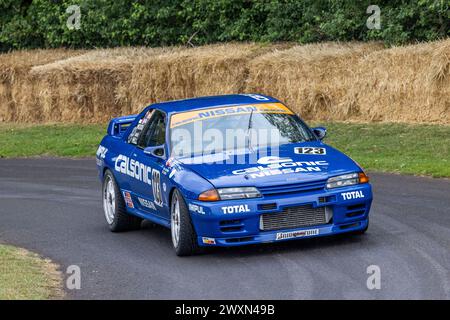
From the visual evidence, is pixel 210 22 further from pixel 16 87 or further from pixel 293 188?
pixel 293 188

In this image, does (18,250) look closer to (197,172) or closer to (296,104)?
(197,172)

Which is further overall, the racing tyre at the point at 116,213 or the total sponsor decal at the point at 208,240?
the racing tyre at the point at 116,213

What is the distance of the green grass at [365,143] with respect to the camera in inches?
695

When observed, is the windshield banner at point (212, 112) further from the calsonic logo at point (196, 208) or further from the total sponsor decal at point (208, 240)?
the total sponsor decal at point (208, 240)

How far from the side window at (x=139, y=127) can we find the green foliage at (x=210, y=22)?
10792mm

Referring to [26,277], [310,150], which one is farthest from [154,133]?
[26,277]

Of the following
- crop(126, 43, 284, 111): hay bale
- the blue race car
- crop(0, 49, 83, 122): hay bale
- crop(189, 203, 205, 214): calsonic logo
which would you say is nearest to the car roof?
the blue race car

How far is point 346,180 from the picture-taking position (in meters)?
11.1

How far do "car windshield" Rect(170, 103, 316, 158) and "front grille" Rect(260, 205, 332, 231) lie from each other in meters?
1.24

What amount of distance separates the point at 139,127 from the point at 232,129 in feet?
5.07

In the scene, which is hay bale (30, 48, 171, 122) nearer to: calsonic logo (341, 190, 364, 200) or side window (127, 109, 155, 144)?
side window (127, 109, 155, 144)

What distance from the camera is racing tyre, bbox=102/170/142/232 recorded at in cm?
1310

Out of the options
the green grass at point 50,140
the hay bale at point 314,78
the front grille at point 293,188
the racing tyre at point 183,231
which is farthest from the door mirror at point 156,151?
the hay bale at point 314,78
